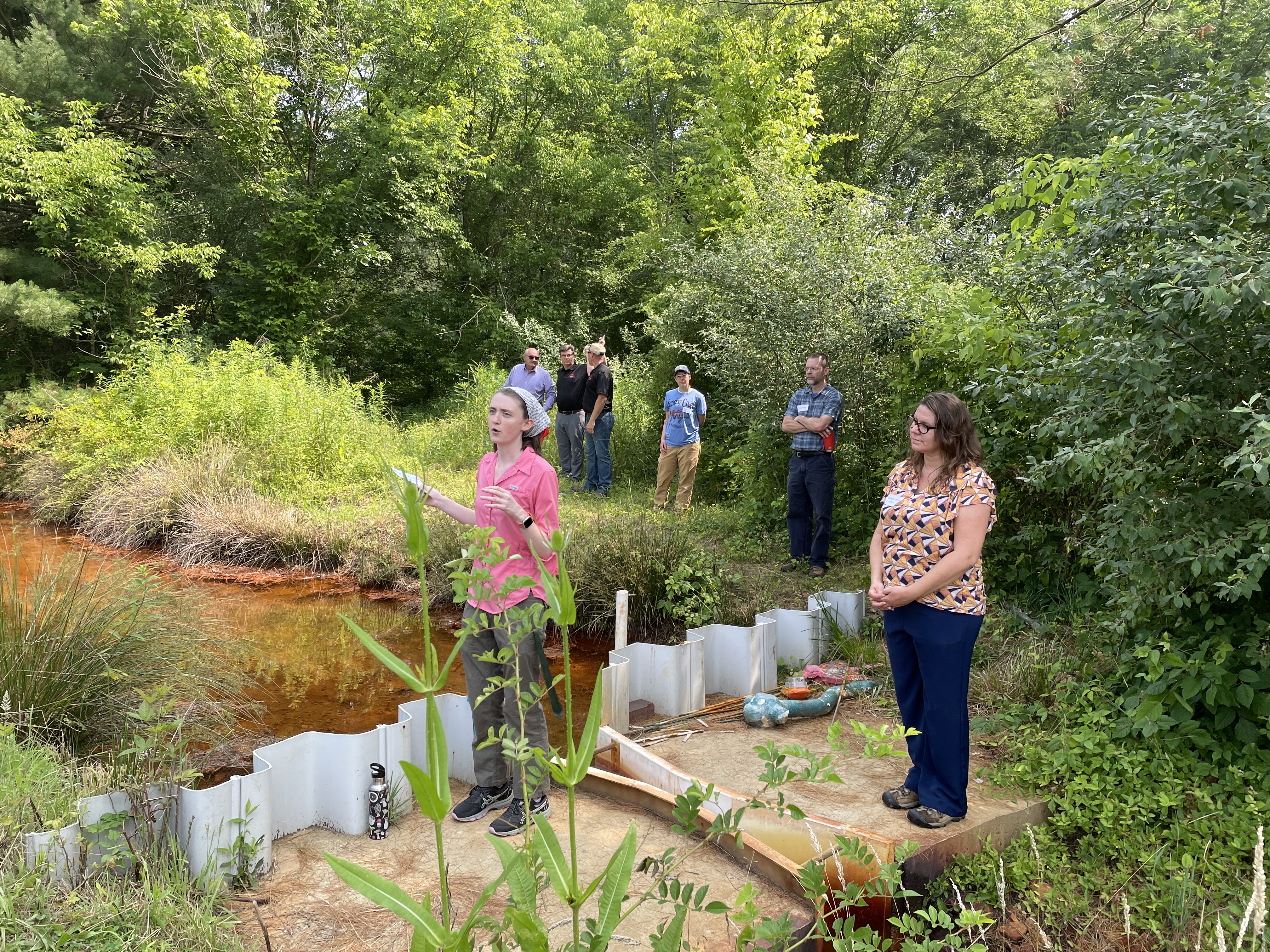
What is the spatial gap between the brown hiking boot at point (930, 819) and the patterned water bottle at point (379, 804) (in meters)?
2.14

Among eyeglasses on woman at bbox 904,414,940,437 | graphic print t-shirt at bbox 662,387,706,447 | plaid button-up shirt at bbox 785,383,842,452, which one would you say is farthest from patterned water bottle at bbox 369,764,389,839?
graphic print t-shirt at bbox 662,387,706,447

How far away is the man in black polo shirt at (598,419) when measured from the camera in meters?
10.5

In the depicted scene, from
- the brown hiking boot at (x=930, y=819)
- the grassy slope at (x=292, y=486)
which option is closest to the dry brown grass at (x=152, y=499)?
the grassy slope at (x=292, y=486)

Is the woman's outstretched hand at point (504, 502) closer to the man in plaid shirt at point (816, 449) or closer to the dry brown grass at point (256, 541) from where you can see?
the man in plaid shirt at point (816, 449)

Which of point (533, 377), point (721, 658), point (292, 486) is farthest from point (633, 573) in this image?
point (292, 486)

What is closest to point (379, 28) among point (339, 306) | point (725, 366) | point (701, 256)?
point (339, 306)

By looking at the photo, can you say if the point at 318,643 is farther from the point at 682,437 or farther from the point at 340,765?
the point at 682,437

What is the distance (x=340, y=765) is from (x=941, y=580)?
2.53 m

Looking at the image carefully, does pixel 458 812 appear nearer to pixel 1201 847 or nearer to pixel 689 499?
pixel 1201 847

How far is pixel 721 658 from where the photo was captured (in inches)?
205

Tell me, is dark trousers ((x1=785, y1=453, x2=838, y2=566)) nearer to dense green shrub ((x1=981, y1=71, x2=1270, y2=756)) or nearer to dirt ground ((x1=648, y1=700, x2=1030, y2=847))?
dirt ground ((x1=648, y1=700, x2=1030, y2=847))

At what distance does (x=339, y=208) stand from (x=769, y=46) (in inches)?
381

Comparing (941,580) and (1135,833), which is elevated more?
(941,580)

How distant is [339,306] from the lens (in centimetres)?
2019
